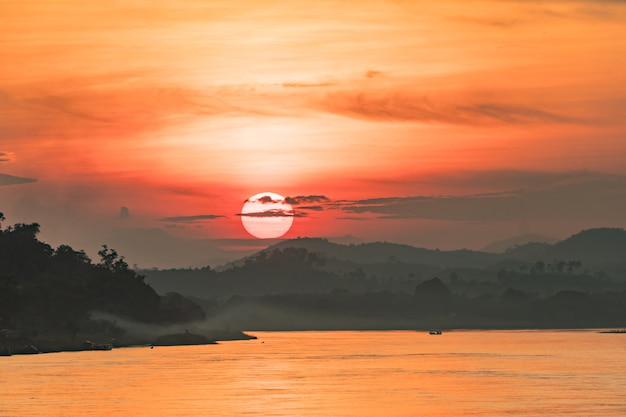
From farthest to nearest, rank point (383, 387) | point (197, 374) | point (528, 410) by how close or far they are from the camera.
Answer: point (197, 374) < point (383, 387) < point (528, 410)

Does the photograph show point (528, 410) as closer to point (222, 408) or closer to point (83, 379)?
point (222, 408)

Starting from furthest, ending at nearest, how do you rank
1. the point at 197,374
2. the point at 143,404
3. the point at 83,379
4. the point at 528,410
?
the point at 197,374, the point at 83,379, the point at 143,404, the point at 528,410

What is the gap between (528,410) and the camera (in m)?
109

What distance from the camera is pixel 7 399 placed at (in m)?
117

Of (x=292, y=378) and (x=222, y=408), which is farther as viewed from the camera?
(x=292, y=378)

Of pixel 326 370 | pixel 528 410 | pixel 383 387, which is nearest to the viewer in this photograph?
pixel 528 410

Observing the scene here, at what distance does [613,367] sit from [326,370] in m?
49.0

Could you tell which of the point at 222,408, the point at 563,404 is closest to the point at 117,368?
the point at 222,408

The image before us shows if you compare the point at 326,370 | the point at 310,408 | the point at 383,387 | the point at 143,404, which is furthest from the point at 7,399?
the point at 326,370

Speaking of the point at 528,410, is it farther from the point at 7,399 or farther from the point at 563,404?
the point at 7,399

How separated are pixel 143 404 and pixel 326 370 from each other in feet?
212

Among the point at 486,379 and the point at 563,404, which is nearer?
the point at 563,404

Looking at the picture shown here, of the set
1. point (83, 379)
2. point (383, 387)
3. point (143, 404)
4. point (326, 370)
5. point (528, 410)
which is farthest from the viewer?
A: point (326, 370)

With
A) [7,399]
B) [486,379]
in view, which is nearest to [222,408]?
[7,399]
